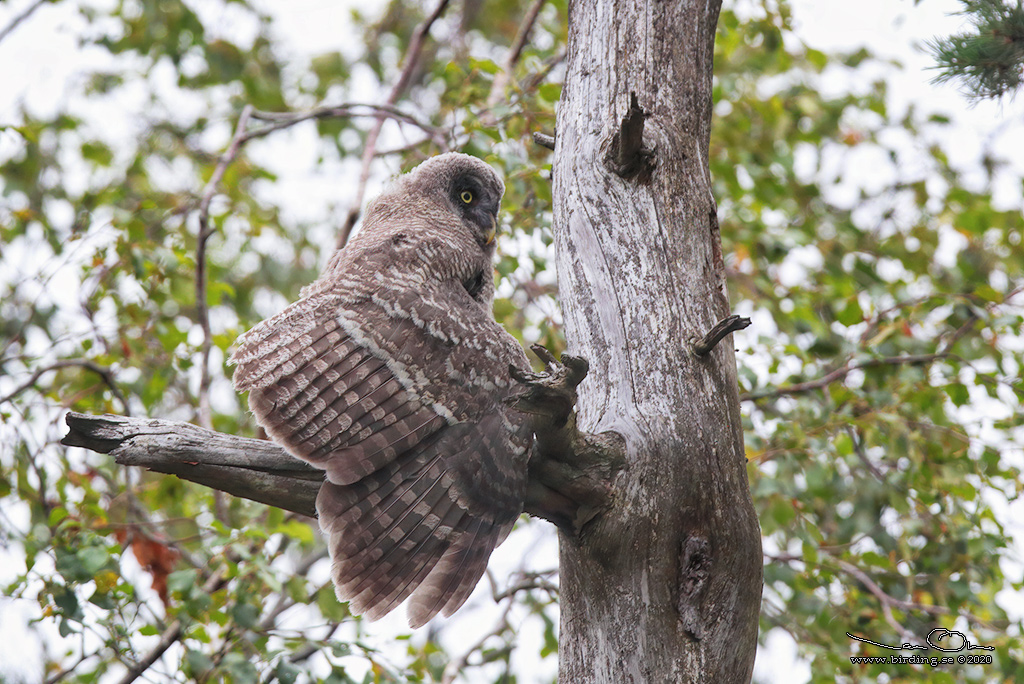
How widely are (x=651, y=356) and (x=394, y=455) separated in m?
0.78

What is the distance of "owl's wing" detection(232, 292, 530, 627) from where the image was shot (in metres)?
2.33

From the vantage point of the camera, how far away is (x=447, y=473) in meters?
2.39

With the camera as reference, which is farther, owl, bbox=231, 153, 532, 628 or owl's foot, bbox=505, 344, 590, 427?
owl, bbox=231, 153, 532, 628

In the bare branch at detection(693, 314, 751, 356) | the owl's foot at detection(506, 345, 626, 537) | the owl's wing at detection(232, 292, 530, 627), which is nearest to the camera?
the owl's foot at detection(506, 345, 626, 537)

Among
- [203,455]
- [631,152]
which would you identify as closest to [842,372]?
[631,152]

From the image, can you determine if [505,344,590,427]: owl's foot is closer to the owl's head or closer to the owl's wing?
the owl's wing

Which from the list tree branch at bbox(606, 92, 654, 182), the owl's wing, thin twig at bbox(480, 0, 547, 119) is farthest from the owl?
thin twig at bbox(480, 0, 547, 119)

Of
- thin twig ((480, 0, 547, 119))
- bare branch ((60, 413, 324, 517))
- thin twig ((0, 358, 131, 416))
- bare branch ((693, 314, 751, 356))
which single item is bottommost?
bare branch ((60, 413, 324, 517))

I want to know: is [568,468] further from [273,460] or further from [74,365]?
[74,365]

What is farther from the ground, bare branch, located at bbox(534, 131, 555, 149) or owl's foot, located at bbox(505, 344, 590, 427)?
bare branch, located at bbox(534, 131, 555, 149)

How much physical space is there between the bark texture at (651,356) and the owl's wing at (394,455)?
282mm

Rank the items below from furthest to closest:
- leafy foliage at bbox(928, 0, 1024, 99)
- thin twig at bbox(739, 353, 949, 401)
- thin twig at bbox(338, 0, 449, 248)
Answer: thin twig at bbox(338, 0, 449, 248) < thin twig at bbox(739, 353, 949, 401) < leafy foliage at bbox(928, 0, 1024, 99)

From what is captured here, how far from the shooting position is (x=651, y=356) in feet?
8.07

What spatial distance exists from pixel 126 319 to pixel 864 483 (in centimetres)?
410
